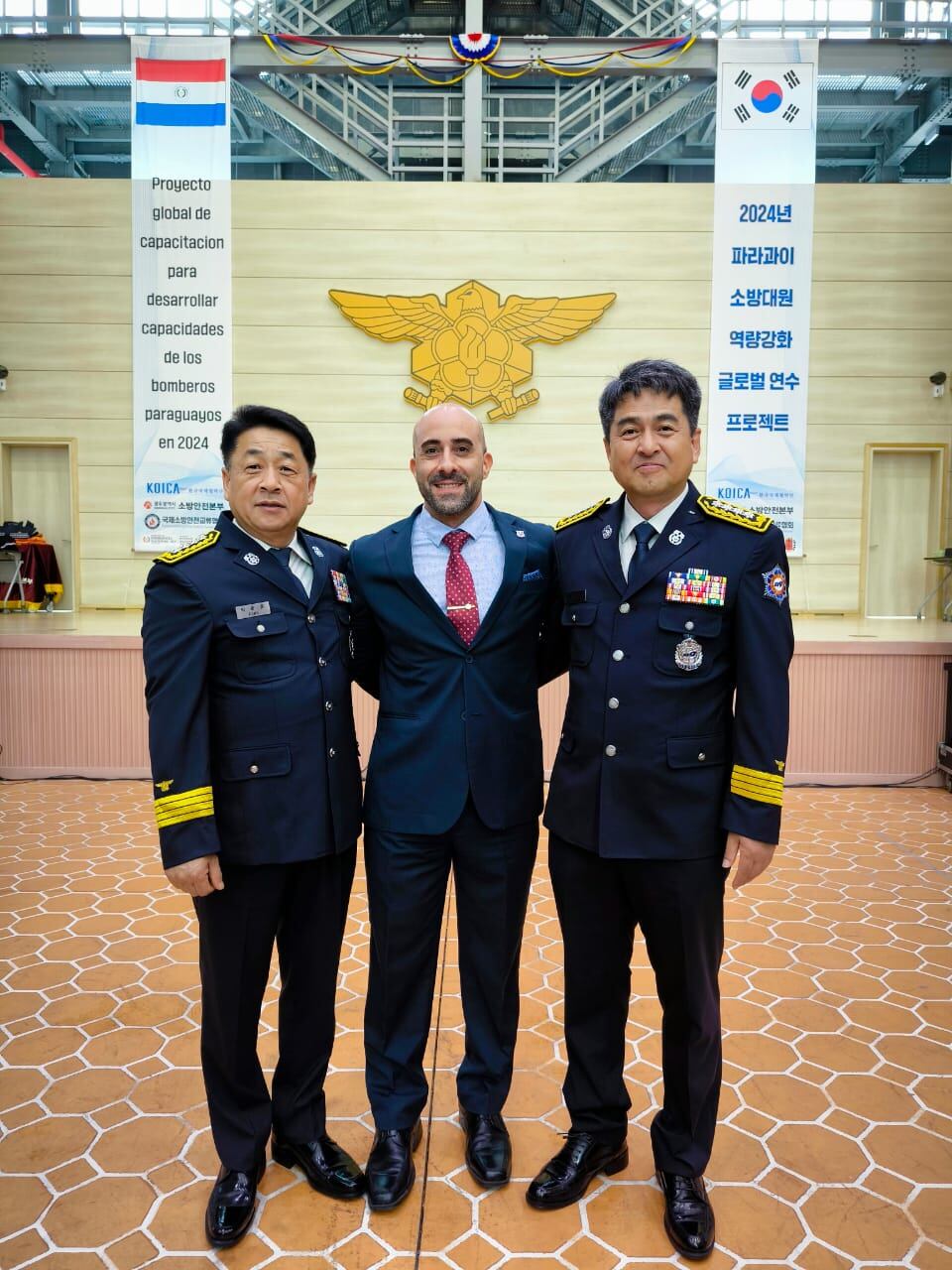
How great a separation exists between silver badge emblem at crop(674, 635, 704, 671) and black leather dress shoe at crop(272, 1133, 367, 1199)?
47.3 inches

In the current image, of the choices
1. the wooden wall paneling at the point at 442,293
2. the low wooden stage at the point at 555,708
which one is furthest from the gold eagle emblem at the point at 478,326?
the low wooden stage at the point at 555,708

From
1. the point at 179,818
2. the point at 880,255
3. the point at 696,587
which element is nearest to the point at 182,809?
the point at 179,818

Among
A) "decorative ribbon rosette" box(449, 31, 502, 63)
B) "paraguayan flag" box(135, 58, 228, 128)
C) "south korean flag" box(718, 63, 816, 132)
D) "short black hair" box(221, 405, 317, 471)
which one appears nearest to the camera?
"short black hair" box(221, 405, 317, 471)

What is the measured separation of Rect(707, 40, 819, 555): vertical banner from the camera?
6.55 meters

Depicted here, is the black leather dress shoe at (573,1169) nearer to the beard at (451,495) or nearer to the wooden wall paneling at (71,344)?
the beard at (451,495)

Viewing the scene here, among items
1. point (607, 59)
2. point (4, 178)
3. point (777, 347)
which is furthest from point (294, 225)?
point (777, 347)

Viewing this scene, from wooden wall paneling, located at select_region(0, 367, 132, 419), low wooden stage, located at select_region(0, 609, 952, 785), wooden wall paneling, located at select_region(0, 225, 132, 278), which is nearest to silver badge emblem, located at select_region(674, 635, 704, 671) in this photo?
low wooden stage, located at select_region(0, 609, 952, 785)

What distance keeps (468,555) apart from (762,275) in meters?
6.27

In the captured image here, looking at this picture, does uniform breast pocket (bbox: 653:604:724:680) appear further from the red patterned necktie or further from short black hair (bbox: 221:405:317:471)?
short black hair (bbox: 221:405:317:471)

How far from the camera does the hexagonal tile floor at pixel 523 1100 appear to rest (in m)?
1.56

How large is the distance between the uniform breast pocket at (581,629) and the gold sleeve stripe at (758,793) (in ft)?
1.19

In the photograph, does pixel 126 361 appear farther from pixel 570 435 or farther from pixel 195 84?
pixel 570 435

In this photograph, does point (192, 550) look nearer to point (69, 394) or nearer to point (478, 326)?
point (478, 326)

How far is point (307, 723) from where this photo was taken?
161cm
